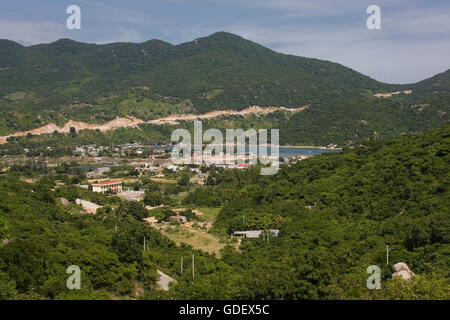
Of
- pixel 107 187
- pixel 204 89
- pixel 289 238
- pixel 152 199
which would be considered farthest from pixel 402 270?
pixel 204 89

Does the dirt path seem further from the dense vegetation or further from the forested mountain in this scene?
the dense vegetation

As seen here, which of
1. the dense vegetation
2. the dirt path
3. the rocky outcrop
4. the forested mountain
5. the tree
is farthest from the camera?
the forested mountain

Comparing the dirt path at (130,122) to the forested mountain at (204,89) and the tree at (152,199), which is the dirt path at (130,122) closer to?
the forested mountain at (204,89)

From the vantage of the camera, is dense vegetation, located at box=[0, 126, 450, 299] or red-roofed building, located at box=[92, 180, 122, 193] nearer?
dense vegetation, located at box=[0, 126, 450, 299]

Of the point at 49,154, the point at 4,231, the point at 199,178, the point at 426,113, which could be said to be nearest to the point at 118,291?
the point at 4,231

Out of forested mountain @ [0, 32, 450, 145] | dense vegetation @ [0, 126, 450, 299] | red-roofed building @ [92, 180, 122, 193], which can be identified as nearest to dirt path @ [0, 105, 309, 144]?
forested mountain @ [0, 32, 450, 145]

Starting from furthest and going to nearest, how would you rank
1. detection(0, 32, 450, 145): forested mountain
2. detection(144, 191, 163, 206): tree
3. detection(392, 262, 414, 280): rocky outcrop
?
detection(0, 32, 450, 145): forested mountain
detection(144, 191, 163, 206): tree
detection(392, 262, 414, 280): rocky outcrop

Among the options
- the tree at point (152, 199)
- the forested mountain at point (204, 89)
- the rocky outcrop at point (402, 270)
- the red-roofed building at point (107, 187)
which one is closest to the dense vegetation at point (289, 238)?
the rocky outcrop at point (402, 270)
